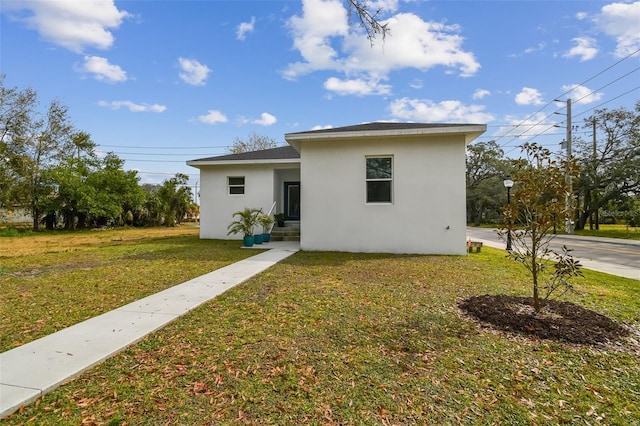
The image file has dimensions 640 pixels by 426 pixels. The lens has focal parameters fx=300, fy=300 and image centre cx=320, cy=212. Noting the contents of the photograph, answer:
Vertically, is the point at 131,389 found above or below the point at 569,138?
below

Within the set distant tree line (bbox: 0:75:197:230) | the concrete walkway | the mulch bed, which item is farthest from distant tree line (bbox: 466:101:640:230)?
distant tree line (bbox: 0:75:197:230)

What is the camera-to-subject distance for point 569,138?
2233 centimetres

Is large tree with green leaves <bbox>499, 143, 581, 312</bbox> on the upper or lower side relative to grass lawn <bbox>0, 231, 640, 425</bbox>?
upper

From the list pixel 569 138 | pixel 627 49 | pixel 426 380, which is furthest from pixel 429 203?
pixel 569 138

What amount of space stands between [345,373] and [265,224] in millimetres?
9206

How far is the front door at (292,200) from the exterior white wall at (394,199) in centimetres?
406

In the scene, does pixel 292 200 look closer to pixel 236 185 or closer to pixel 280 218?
pixel 280 218

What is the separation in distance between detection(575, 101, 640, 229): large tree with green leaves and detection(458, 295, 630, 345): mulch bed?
21.9m

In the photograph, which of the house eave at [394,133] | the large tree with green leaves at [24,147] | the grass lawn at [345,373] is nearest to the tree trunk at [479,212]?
the house eave at [394,133]

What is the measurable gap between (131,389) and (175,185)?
86.3ft

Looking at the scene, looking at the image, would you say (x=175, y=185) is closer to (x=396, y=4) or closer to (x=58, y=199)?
(x=58, y=199)

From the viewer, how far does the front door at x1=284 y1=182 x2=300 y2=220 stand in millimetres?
13703

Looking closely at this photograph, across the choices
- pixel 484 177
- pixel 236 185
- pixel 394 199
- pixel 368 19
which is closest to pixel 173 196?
pixel 236 185

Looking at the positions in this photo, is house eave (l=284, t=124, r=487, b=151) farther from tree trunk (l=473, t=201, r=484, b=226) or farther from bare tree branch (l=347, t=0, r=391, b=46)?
tree trunk (l=473, t=201, r=484, b=226)
